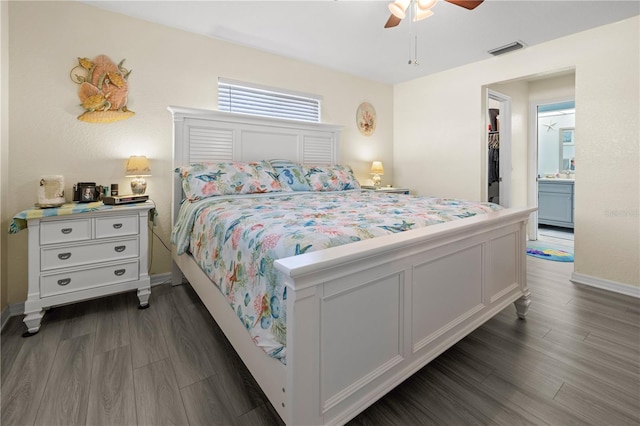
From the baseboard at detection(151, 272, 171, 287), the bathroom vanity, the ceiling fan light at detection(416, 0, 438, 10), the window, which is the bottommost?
the baseboard at detection(151, 272, 171, 287)

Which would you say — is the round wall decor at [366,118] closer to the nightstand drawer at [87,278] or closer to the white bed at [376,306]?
the white bed at [376,306]

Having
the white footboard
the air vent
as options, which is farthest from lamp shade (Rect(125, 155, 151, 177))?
the air vent

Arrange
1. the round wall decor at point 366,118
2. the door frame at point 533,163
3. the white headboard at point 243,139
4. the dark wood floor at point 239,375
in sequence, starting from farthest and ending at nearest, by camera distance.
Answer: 1. the door frame at point 533,163
2. the round wall decor at point 366,118
3. the white headboard at point 243,139
4. the dark wood floor at point 239,375

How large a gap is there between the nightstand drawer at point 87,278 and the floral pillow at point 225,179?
2.30 ft

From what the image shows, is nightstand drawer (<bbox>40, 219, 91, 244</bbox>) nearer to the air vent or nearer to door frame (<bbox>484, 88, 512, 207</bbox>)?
the air vent

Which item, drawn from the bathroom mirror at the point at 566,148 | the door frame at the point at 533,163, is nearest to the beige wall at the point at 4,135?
the door frame at the point at 533,163

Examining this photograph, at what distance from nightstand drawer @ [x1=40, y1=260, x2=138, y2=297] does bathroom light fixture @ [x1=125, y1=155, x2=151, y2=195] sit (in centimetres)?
67

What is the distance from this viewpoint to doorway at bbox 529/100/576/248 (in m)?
5.21

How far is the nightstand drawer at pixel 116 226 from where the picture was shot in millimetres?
2176

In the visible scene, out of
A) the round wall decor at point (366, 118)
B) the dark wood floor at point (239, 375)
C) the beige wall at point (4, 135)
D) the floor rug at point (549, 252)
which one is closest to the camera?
the dark wood floor at point (239, 375)

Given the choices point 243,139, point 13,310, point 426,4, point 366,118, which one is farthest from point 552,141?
point 13,310

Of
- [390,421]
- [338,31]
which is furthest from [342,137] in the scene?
[390,421]

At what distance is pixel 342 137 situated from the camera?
4.14 m

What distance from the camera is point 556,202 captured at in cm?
545
